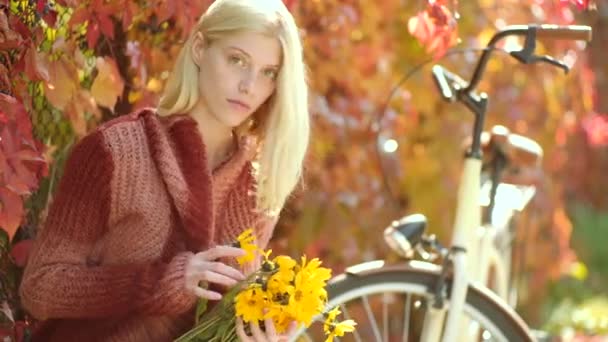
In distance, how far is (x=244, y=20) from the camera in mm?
2877

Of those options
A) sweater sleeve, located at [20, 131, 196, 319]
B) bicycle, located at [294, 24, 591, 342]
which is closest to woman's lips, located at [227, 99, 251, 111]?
sweater sleeve, located at [20, 131, 196, 319]

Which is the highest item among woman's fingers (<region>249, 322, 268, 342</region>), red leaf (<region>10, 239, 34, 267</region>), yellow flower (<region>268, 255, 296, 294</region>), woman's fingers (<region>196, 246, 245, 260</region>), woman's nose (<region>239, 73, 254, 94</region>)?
woman's nose (<region>239, 73, 254, 94</region>)

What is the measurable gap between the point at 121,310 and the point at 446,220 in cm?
327

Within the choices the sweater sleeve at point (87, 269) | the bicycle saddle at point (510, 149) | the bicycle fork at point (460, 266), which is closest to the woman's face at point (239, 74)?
the sweater sleeve at point (87, 269)

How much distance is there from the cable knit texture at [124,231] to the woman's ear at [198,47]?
14 centimetres

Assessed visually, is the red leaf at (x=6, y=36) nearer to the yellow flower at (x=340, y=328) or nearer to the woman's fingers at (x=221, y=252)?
the woman's fingers at (x=221, y=252)

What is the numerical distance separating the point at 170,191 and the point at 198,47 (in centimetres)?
32

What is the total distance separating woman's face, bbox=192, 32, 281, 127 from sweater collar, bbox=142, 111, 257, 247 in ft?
0.23

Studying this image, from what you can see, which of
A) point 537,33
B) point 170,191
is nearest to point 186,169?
point 170,191

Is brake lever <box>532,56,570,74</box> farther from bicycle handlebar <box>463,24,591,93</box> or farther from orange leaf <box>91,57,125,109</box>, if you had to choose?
orange leaf <box>91,57,125,109</box>

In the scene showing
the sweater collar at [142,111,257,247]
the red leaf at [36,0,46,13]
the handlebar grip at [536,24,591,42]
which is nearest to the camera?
the sweater collar at [142,111,257,247]

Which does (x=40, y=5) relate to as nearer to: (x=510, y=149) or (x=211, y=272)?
(x=211, y=272)

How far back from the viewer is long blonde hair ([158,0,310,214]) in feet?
9.48

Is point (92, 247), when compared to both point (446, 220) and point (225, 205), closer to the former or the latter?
point (225, 205)
